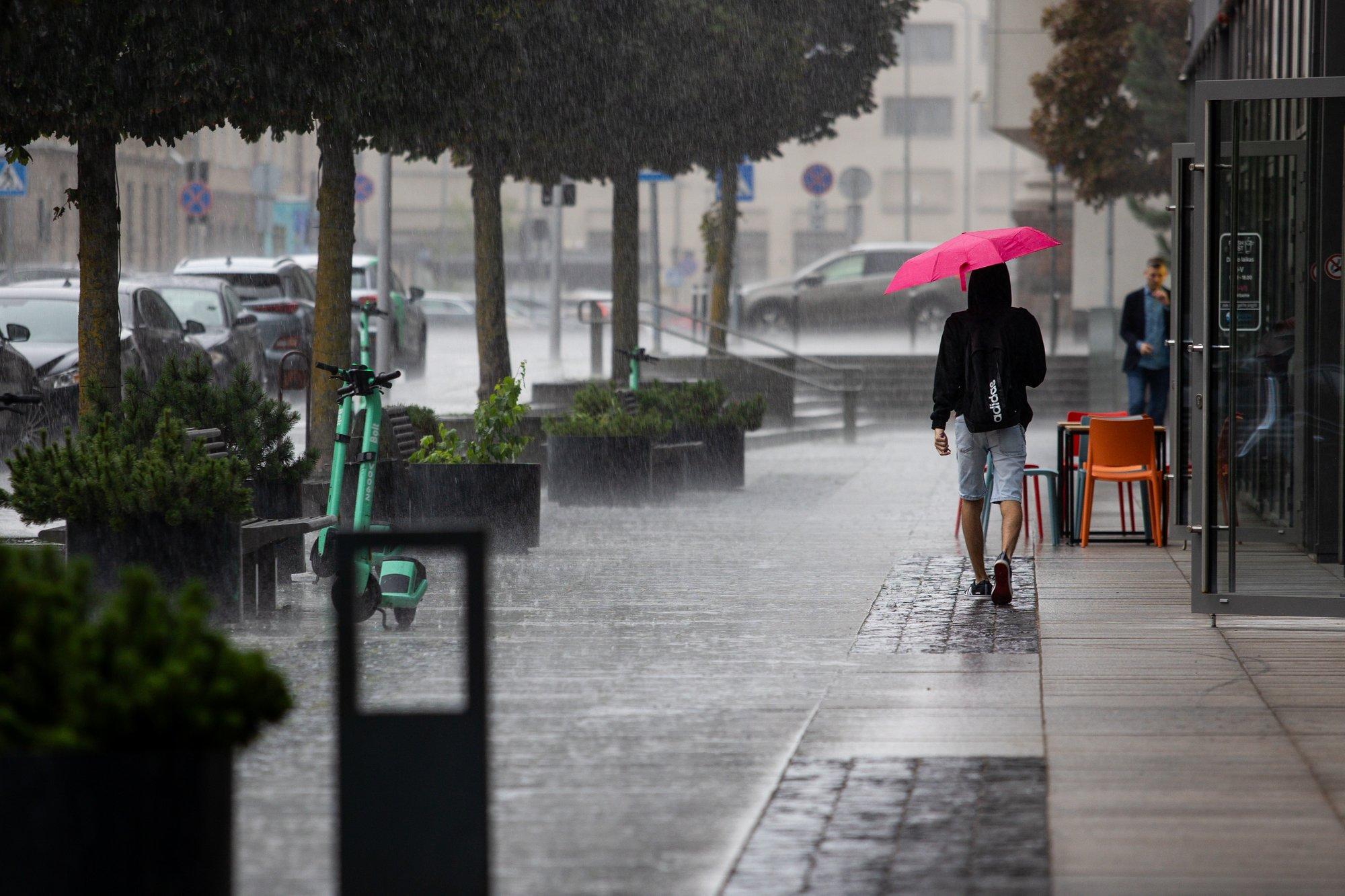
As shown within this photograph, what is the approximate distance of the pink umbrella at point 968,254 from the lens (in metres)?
10.4

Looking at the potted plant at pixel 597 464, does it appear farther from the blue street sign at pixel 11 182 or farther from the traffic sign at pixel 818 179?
the traffic sign at pixel 818 179

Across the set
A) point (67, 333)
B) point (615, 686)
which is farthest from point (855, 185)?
point (615, 686)

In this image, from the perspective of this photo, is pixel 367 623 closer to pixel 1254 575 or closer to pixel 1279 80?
pixel 1254 575

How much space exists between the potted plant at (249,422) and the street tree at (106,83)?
12.0 inches

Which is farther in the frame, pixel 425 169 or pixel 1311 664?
pixel 425 169

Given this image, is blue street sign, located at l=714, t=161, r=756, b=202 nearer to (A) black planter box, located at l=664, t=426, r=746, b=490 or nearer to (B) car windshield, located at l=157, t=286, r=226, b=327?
(B) car windshield, located at l=157, t=286, r=226, b=327

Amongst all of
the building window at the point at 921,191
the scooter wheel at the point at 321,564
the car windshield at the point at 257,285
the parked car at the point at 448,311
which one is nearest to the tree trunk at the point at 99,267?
the scooter wheel at the point at 321,564

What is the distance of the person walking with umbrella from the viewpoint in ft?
32.7

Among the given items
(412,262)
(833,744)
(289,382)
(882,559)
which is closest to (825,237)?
(412,262)

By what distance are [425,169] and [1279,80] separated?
87.5 metres

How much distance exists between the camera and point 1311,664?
8016 millimetres

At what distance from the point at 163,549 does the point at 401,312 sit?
21.6 metres

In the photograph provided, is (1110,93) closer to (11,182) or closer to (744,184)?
(744,184)

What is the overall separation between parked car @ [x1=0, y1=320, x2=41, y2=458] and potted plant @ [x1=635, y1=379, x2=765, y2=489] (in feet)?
16.8
